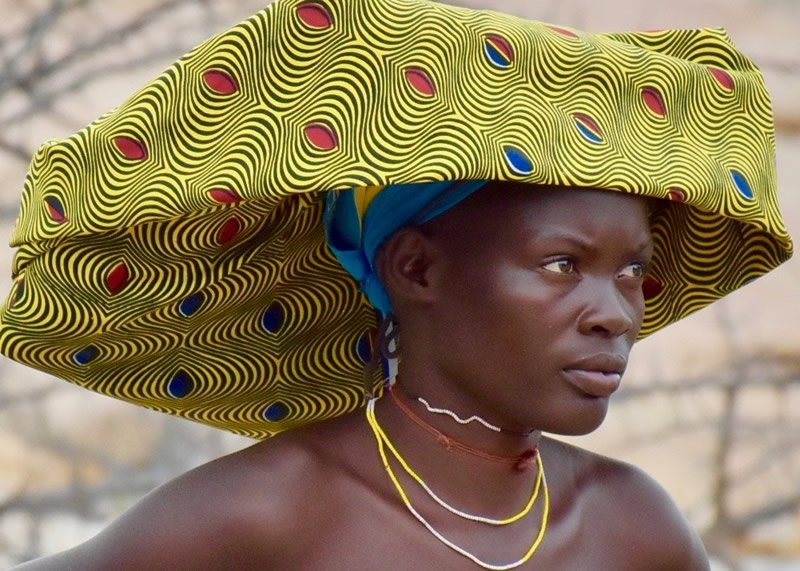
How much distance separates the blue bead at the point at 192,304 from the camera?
1.76 meters

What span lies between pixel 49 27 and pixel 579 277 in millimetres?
2266

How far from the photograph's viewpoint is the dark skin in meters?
1.65

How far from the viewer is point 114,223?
5.02 ft

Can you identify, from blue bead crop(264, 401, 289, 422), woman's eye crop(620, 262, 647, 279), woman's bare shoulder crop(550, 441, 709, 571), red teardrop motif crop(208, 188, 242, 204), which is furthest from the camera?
blue bead crop(264, 401, 289, 422)

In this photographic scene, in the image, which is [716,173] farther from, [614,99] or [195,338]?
[195,338]

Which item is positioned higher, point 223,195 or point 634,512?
point 223,195

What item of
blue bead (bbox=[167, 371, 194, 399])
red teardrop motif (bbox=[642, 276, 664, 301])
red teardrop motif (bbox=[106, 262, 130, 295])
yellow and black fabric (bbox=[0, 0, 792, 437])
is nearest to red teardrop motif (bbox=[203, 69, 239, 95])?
yellow and black fabric (bbox=[0, 0, 792, 437])

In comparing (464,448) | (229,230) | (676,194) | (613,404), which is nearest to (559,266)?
(676,194)

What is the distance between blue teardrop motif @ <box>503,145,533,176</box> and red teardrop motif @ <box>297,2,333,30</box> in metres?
0.22

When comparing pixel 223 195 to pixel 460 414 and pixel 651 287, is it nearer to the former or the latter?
pixel 460 414

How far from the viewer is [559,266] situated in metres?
1.65

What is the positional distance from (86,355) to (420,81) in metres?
0.54

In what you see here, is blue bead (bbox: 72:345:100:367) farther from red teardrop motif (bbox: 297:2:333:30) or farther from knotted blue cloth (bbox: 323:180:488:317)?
red teardrop motif (bbox: 297:2:333:30)

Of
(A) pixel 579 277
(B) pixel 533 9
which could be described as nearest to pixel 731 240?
(A) pixel 579 277
